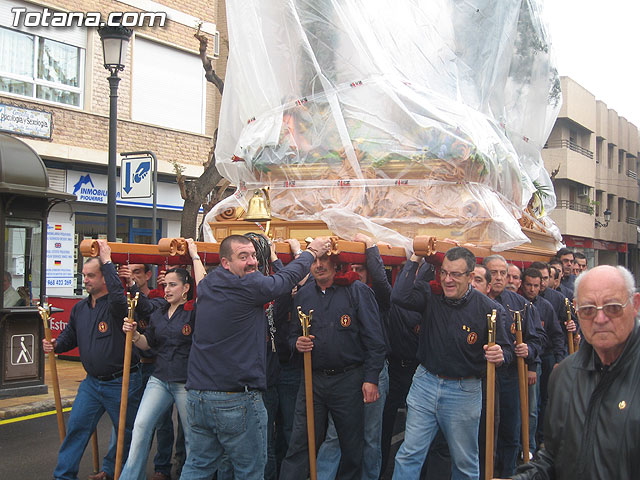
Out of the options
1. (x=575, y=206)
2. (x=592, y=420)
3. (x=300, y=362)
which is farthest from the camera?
(x=575, y=206)

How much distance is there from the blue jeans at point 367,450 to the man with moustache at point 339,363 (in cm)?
10

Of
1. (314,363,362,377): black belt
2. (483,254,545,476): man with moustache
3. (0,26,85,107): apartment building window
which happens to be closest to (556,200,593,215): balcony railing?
(0,26,85,107): apartment building window

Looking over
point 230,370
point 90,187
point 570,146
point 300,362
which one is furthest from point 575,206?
point 230,370

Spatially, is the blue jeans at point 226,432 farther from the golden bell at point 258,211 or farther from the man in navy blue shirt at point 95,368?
the golden bell at point 258,211

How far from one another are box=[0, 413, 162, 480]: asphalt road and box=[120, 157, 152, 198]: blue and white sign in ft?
9.86

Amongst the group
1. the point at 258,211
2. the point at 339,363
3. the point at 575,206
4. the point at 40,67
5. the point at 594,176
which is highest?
the point at 594,176

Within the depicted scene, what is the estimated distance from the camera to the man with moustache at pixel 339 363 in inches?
199

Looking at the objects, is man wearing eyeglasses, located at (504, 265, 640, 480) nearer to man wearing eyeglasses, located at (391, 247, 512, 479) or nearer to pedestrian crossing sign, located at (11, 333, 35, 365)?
man wearing eyeglasses, located at (391, 247, 512, 479)

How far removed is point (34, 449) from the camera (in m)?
6.98

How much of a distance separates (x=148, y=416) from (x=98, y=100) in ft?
42.7

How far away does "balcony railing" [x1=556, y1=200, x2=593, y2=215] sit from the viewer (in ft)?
129

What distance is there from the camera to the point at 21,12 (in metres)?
15.0

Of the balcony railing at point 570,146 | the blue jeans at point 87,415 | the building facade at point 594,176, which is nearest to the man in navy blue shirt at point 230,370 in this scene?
the blue jeans at point 87,415

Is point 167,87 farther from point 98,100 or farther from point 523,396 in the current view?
point 523,396
